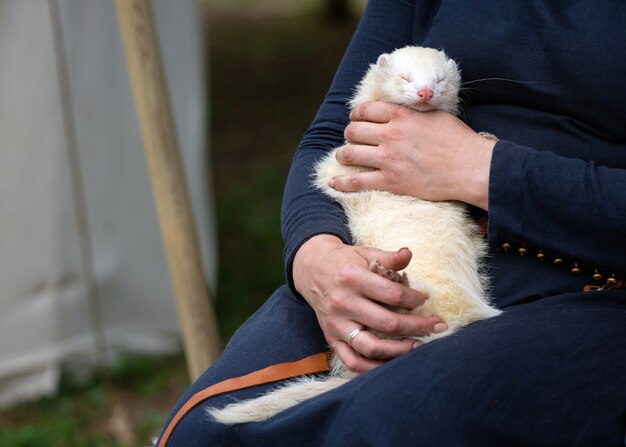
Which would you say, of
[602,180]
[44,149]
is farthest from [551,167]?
[44,149]

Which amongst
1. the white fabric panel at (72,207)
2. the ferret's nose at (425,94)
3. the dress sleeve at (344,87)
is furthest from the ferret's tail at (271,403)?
the white fabric panel at (72,207)

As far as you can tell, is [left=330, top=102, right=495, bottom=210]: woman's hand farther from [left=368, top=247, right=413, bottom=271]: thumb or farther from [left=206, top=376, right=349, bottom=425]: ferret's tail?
[left=206, top=376, right=349, bottom=425]: ferret's tail

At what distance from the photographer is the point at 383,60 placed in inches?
60.1

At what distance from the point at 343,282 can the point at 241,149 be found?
15.1 ft

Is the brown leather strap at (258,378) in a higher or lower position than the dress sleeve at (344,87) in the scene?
lower

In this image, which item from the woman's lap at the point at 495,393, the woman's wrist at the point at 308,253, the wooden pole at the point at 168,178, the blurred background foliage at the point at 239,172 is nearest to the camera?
the woman's lap at the point at 495,393

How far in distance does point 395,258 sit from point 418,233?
0.16m

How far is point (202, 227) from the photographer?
358 cm

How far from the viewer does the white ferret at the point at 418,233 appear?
51.7 inches

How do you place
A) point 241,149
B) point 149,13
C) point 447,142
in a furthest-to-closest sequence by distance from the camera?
point 241,149
point 149,13
point 447,142

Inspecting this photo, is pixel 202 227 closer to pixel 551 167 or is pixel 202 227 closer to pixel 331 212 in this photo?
pixel 331 212

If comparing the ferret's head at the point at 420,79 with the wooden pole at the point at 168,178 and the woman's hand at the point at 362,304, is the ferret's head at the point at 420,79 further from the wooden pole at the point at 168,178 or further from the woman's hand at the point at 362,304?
the wooden pole at the point at 168,178

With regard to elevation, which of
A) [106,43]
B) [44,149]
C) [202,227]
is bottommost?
[202,227]

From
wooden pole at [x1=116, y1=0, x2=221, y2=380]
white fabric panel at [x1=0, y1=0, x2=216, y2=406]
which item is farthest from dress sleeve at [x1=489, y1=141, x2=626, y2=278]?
white fabric panel at [x1=0, y1=0, x2=216, y2=406]
